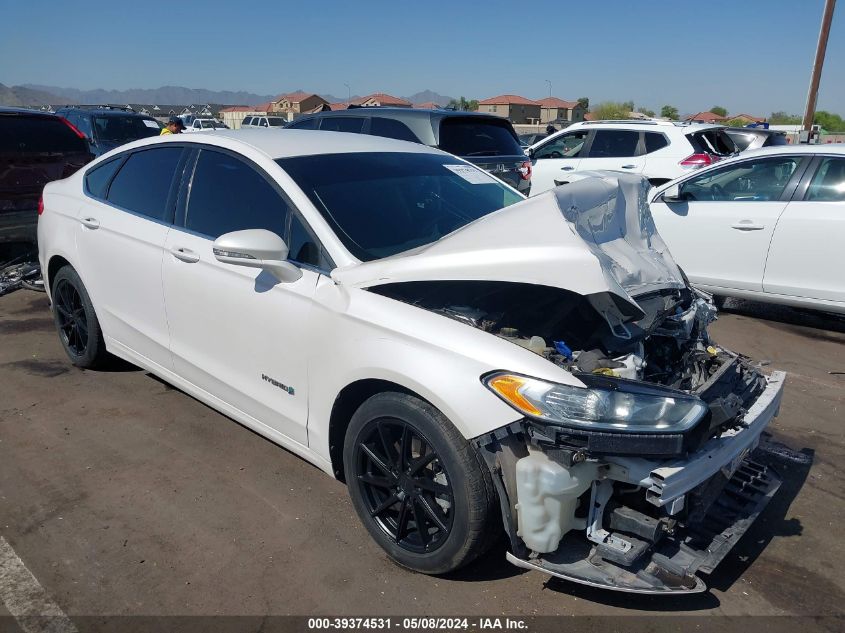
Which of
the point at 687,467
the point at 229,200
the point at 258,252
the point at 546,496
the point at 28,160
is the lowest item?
the point at 546,496

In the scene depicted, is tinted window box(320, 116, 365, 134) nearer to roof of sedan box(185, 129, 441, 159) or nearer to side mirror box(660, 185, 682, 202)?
side mirror box(660, 185, 682, 202)

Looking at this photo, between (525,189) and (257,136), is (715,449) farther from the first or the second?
(525,189)

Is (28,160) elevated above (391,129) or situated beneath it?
situated beneath

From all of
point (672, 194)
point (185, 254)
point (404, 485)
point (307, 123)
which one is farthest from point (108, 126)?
point (404, 485)

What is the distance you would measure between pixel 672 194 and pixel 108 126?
13.6m

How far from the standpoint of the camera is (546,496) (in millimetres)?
2406

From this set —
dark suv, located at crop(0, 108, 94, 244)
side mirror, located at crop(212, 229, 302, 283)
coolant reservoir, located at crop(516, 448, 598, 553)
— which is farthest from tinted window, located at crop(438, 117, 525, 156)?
coolant reservoir, located at crop(516, 448, 598, 553)

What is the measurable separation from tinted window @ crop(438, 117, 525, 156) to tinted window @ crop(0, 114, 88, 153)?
181 inches

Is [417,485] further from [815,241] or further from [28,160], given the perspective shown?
[28,160]

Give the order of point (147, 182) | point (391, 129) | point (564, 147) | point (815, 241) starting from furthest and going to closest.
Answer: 1. point (564, 147)
2. point (391, 129)
3. point (815, 241)
4. point (147, 182)

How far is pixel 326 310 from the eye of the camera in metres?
3.00

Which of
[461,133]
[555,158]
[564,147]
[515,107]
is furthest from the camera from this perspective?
[515,107]

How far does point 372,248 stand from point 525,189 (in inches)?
288

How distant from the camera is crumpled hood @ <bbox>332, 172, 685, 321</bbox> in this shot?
263cm
